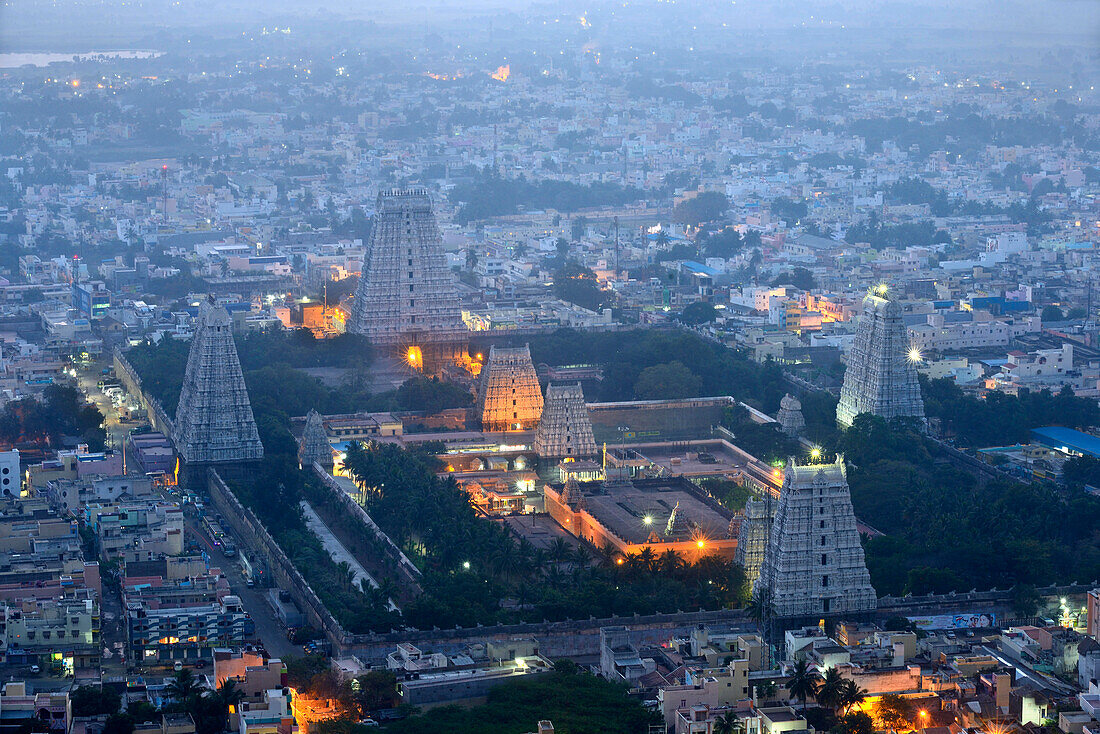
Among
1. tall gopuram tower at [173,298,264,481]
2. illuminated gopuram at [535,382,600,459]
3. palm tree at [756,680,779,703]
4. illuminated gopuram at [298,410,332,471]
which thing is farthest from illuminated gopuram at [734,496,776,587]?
tall gopuram tower at [173,298,264,481]

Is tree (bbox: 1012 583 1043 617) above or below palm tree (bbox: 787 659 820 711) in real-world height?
below

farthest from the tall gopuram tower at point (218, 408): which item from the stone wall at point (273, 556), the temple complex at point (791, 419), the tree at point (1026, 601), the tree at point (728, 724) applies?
the tree at point (728, 724)

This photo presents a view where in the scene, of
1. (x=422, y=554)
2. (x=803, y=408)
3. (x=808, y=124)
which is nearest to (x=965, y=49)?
(x=808, y=124)

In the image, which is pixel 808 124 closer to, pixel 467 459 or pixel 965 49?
pixel 965 49

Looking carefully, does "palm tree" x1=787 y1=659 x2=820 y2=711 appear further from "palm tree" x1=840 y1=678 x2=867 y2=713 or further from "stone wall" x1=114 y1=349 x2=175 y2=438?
"stone wall" x1=114 y1=349 x2=175 y2=438

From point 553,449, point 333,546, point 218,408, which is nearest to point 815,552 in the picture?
point 333,546
